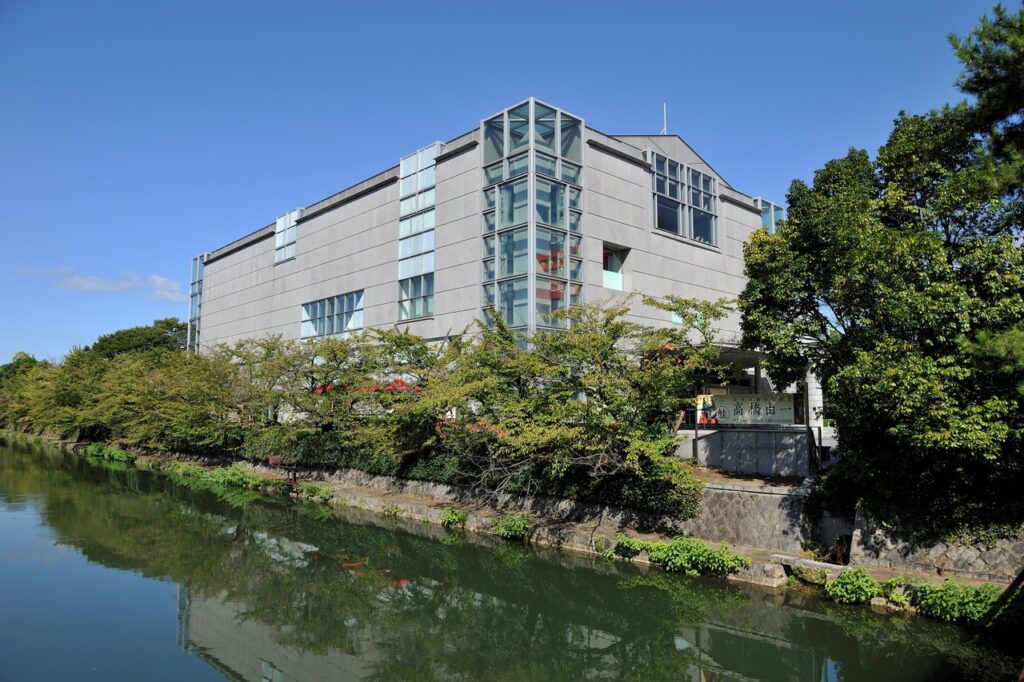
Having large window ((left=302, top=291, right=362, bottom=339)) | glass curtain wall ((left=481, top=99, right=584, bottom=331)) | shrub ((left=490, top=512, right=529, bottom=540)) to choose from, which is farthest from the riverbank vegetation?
large window ((left=302, top=291, right=362, bottom=339))

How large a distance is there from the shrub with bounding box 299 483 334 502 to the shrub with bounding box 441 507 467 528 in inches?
231

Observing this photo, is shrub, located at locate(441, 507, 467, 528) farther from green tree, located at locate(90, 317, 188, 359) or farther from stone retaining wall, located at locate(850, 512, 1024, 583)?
green tree, located at locate(90, 317, 188, 359)

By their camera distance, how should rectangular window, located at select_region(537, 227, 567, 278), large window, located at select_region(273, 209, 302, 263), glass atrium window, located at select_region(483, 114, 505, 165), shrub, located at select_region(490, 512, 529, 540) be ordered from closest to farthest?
shrub, located at select_region(490, 512, 529, 540) → rectangular window, located at select_region(537, 227, 567, 278) → glass atrium window, located at select_region(483, 114, 505, 165) → large window, located at select_region(273, 209, 302, 263)

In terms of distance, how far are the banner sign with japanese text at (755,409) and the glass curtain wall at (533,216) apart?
25.5ft

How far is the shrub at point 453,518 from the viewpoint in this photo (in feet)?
56.9

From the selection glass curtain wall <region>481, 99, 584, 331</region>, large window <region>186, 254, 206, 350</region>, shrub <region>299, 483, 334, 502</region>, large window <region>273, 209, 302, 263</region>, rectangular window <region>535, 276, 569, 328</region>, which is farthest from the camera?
large window <region>186, 254, 206, 350</region>

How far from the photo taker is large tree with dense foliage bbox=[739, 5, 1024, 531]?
354 inches

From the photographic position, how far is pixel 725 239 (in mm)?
29641

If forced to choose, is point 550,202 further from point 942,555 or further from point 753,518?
point 942,555

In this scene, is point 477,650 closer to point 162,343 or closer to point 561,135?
point 561,135

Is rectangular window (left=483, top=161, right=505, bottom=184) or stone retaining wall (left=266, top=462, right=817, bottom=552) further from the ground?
rectangular window (left=483, top=161, right=505, bottom=184)

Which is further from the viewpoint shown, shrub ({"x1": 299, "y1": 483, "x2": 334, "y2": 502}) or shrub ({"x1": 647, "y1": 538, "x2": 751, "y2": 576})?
shrub ({"x1": 299, "y1": 483, "x2": 334, "y2": 502})

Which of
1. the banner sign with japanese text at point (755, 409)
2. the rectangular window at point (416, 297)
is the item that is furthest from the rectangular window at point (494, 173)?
the banner sign with japanese text at point (755, 409)

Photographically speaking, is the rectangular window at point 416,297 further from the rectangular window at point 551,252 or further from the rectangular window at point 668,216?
the rectangular window at point 668,216
